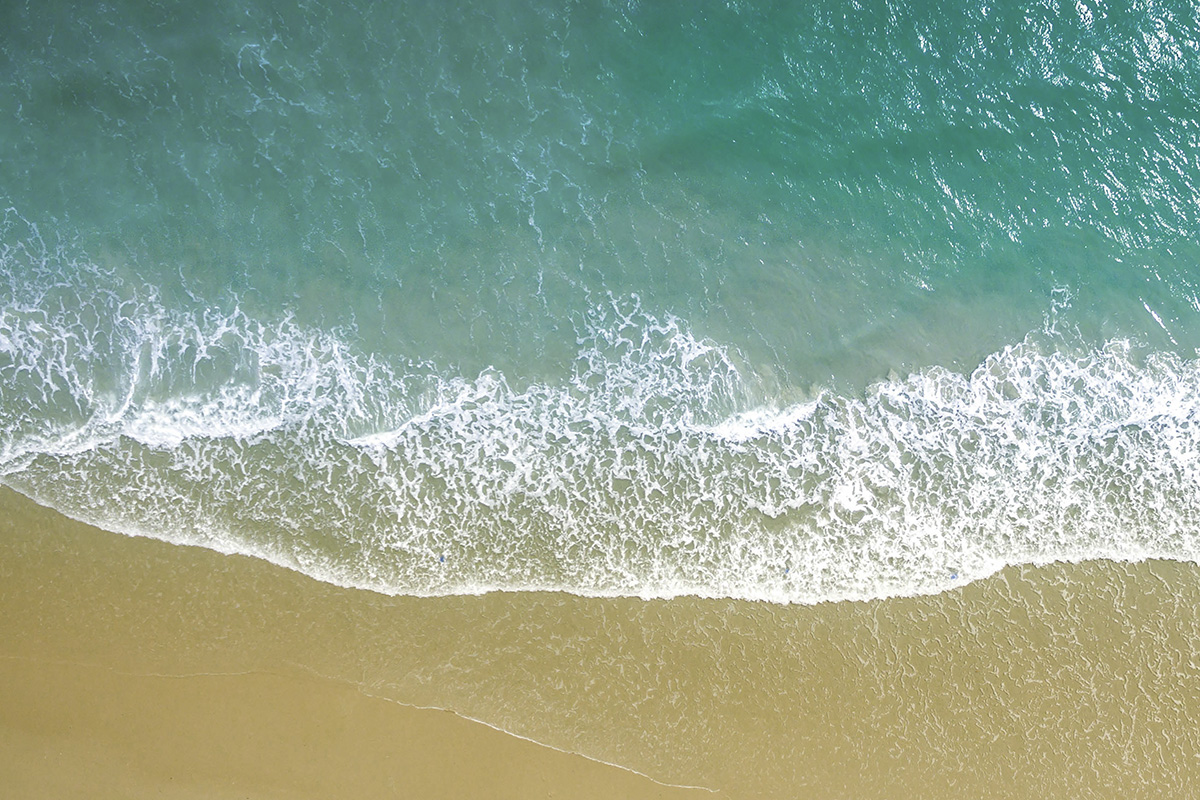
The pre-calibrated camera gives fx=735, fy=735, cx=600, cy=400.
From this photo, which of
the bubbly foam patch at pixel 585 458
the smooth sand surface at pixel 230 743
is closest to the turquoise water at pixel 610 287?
the bubbly foam patch at pixel 585 458

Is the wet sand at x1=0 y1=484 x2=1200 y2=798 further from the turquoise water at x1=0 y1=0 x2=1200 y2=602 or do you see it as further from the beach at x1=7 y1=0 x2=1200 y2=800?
the turquoise water at x1=0 y1=0 x2=1200 y2=602

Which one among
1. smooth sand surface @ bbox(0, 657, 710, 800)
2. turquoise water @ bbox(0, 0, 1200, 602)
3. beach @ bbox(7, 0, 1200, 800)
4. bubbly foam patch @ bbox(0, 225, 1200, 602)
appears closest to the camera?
smooth sand surface @ bbox(0, 657, 710, 800)

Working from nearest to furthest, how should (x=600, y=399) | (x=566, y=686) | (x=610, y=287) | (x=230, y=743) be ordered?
(x=230, y=743)
(x=566, y=686)
(x=600, y=399)
(x=610, y=287)

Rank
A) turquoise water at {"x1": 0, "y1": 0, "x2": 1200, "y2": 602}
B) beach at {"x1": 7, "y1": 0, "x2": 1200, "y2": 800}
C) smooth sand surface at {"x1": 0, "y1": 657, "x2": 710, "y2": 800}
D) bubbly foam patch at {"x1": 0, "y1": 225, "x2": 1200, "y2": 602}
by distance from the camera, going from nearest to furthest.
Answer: smooth sand surface at {"x1": 0, "y1": 657, "x2": 710, "y2": 800} < beach at {"x1": 7, "y1": 0, "x2": 1200, "y2": 800} < bubbly foam patch at {"x1": 0, "y1": 225, "x2": 1200, "y2": 602} < turquoise water at {"x1": 0, "y1": 0, "x2": 1200, "y2": 602}

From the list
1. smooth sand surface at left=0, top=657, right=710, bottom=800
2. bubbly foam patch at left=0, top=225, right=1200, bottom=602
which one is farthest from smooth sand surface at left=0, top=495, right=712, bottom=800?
bubbly foam patch at left=0, top=225, right=1200, bottom=602

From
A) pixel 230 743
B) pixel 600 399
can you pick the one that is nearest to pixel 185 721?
pixel 230 743

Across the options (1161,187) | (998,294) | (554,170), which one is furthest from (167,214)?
(1161,187)

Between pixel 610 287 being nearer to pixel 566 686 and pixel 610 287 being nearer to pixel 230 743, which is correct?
pixel 566 686

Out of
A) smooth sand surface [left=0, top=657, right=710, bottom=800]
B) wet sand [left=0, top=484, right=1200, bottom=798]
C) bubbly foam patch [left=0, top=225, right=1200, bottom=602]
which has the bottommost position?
smooth sand surface [left=0, top=657, right=710, bottom=800]
